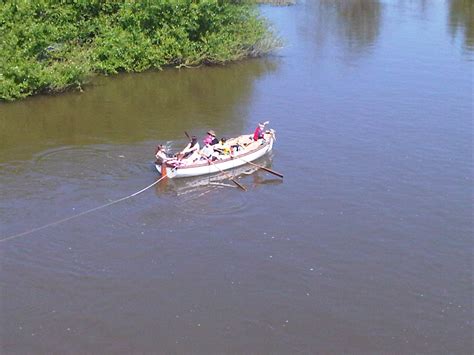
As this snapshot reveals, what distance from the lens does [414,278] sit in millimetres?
17609

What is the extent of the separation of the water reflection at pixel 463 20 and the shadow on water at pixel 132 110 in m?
15.2

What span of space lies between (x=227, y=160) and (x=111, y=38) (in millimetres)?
13649

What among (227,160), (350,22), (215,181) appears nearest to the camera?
(215,181)

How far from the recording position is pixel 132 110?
30.5m

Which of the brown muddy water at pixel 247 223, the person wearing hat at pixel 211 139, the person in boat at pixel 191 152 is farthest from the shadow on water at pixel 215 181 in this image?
the person wearing hat at pixel 211 139

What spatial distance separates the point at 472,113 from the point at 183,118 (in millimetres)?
12459

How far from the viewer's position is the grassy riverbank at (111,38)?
31.0 m

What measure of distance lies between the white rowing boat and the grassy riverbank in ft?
35.3

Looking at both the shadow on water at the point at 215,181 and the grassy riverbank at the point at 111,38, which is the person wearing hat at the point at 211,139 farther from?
the grassy riverbank at the point at 111,38

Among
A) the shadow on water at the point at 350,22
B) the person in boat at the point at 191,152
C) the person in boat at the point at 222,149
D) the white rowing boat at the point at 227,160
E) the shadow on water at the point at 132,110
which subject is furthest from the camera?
the shadow on water at the point at 350,22

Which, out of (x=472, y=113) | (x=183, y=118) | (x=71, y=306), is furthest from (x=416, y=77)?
(x=71, y=306)

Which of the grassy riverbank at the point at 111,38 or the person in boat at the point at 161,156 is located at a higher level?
the grassy riverbank at the point at 111,38

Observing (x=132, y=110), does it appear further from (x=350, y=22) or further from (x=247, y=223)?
(x=350, y=22)

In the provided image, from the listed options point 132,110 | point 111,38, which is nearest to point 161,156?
point 132,110
